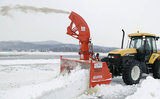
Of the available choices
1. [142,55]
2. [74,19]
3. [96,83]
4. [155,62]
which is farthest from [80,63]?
[155,62]

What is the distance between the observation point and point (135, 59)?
6.80 meters

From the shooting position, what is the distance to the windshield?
688 centimetres

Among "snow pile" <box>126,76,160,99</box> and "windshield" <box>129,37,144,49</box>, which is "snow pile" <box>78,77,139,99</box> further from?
"windshield" <box>129,37,144,49</box>

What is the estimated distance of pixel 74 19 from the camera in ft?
22.5

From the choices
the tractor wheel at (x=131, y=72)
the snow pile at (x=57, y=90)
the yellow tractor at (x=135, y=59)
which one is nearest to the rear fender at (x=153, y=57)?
the yellow tractor at (x=135, y=59)

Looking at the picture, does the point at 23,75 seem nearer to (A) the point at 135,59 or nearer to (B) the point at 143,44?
(A) the point at 135,59

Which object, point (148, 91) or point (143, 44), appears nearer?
point (148, 91)

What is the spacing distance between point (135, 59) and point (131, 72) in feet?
3.93

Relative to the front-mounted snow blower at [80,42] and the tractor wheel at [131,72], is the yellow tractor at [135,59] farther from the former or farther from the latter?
the front-mounted snow blower at [80,42]

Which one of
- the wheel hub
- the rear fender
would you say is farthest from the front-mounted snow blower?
the rear fender

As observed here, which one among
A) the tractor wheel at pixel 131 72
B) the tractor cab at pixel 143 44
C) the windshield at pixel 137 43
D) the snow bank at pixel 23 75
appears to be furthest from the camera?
the windshield at pixel 137 43

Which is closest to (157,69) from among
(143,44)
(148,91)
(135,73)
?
(143,44)

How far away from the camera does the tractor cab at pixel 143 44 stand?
22.1 feet

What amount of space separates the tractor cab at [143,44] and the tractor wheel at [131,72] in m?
0.94
